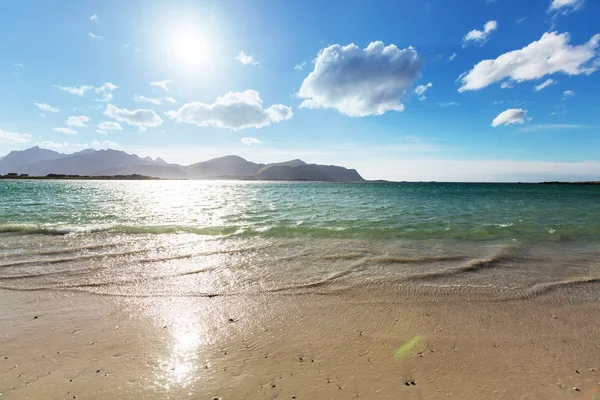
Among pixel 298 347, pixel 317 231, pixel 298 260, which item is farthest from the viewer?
pixel 317 231

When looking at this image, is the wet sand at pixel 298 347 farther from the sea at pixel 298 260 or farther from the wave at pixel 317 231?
the wave at pixel 317 231

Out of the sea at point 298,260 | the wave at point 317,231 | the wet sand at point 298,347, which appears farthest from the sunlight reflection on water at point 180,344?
the wave at point 317,231

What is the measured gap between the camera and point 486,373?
15.6 feet

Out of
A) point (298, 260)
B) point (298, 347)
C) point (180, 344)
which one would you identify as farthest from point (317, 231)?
point (180, 344)

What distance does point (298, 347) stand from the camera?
5508 mm

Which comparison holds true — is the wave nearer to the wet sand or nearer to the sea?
the sea

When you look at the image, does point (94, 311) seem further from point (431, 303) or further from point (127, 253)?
point (431, 303)

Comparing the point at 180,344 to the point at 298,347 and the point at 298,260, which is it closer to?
the point at 298,347

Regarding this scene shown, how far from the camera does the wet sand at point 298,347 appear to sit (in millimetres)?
4387

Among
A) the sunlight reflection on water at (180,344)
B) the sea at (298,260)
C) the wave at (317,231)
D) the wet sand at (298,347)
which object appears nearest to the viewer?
the wet sand at (298,347)

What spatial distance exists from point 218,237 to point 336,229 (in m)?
7.73

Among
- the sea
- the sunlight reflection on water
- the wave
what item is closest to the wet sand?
the sunlight reflection on water

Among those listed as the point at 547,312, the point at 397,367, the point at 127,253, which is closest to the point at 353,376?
the point at 397,367

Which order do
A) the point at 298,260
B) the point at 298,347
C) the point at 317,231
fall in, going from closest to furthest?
1. the point at 298,347
2. the point at 298,260
3. the point at 317,231
